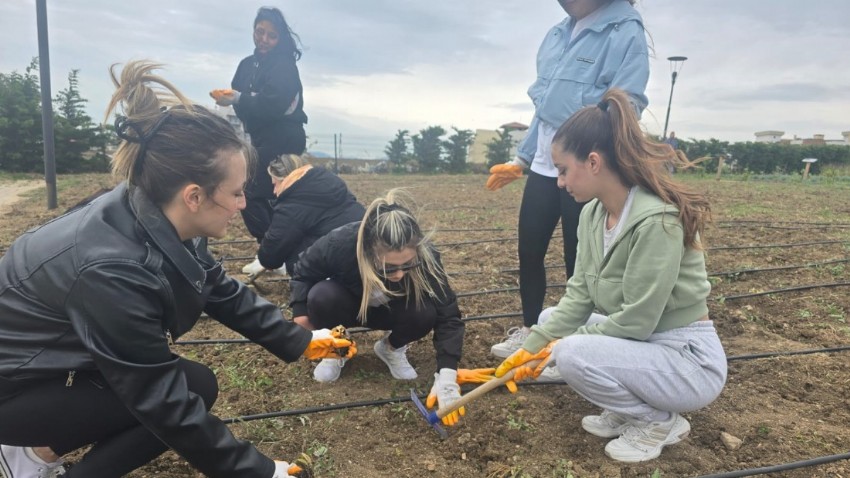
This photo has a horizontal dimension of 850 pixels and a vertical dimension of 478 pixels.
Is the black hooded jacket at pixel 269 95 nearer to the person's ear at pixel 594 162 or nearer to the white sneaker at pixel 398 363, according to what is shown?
the white sneaker at pixel 398 363

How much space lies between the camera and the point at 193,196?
4.20ft

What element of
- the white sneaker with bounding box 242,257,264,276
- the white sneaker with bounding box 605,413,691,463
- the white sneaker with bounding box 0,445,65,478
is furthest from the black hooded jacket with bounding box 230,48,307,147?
the white sneaker with bounding box 605,413,691,463

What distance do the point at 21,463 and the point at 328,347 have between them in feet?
2.96

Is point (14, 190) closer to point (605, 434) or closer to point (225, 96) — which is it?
point (225, 96)

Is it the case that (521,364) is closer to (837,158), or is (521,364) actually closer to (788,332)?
(788,332)

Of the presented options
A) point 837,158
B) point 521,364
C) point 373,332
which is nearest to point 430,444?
point 521,364

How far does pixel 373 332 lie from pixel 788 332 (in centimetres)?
216

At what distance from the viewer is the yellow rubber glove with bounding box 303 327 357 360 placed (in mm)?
1867

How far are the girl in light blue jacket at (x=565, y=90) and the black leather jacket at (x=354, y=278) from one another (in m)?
0.43

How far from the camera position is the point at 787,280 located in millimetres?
3662

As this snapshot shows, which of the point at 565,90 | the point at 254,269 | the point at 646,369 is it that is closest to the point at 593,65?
the point at 565,90

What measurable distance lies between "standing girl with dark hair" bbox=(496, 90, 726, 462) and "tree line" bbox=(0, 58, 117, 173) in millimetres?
11854

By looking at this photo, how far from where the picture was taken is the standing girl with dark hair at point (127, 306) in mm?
1147

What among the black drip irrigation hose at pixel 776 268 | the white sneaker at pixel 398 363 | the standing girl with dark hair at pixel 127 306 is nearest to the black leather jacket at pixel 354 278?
the white sneaker at pixel 398 363
